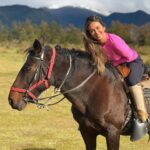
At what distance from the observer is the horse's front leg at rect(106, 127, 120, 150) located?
227 inches

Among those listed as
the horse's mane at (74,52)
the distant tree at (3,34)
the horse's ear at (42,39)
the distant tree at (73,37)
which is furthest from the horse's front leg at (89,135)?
the distant tree at (3,34)

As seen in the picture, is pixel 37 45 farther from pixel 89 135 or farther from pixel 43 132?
pixel 43 132

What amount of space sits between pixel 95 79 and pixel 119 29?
68424 mm

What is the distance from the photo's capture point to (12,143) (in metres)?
10.5

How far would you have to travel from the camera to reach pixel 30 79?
5410mm

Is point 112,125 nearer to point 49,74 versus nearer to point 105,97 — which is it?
point 105,97

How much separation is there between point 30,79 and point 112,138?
1314 mm

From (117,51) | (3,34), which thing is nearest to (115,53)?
(117,51)

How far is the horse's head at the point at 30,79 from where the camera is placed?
539cm

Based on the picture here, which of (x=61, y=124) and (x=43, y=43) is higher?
(x=43, y=43)

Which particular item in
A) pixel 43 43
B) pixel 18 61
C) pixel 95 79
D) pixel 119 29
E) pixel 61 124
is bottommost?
pixel 119 29

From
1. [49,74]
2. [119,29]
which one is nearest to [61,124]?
[49,74]

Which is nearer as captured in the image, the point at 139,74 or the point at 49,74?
the point at 49,74

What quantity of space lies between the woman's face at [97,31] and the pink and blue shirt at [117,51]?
8cm
